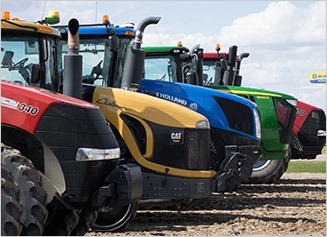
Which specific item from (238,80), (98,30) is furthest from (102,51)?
(238,80)

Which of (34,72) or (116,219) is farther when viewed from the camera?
(116,219)

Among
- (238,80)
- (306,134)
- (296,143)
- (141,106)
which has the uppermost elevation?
(238,80)

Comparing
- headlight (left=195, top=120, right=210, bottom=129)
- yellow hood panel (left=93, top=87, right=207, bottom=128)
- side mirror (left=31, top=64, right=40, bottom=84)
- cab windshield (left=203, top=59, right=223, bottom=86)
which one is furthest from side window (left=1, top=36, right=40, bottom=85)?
cab windshield (left=203, top=59, right=223, bottom=86)

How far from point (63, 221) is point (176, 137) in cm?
230

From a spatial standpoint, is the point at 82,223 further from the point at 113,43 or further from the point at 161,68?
the point at 161,68

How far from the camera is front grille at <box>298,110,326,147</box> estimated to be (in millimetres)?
14352

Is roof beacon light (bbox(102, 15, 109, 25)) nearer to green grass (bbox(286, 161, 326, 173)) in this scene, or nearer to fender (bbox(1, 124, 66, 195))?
fender (bbox(1, 124, 66, 195))

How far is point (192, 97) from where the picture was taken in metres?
9.06

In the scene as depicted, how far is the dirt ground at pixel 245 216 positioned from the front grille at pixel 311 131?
1.42 meters

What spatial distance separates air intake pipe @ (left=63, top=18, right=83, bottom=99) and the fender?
3.18 feet

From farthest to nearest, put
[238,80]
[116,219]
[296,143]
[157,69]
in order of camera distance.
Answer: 1. [296,143]
2. [238,80]
3. [157,69]
4. [116,219]

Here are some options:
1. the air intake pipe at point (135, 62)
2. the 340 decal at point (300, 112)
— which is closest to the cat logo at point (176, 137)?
the air intake pipe at point (135, 62)

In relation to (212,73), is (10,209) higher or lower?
lower

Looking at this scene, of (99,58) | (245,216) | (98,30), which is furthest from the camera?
(98,30)
